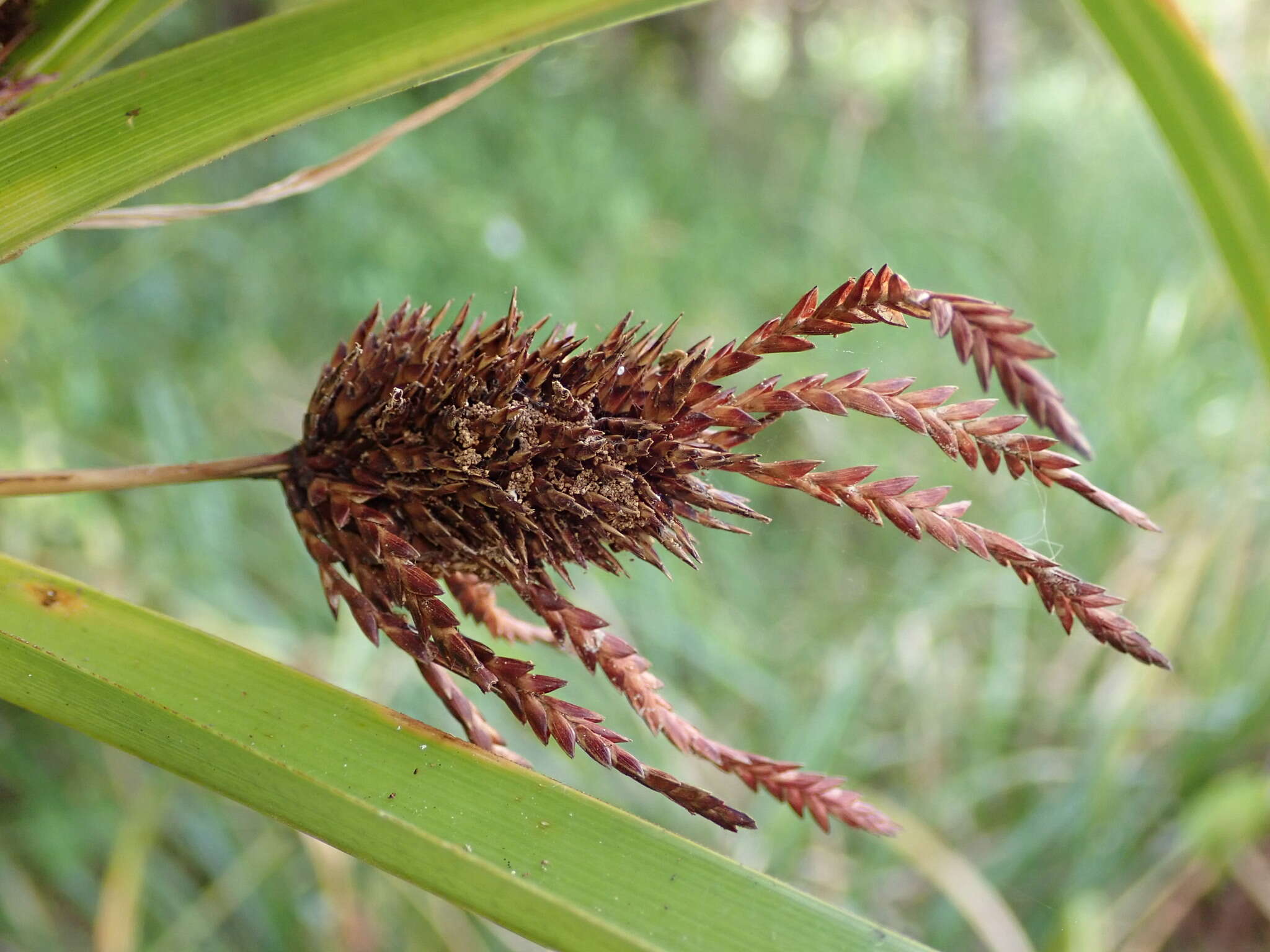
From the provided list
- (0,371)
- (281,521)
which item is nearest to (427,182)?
(281,521)

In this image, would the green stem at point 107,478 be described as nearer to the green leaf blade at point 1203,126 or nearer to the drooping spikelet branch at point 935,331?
the drooping spikelet branch at point 935,331

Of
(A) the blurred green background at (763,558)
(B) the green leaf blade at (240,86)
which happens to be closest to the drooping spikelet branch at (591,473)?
(B) the green leaf blade at (240,86)

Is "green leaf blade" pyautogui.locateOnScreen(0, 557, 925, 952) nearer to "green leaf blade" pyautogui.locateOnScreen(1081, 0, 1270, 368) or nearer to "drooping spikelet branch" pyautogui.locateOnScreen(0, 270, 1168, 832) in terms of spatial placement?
"drooping spikelet branch" pyautogui.locateOnScreen(0, 270, 1168, 832)

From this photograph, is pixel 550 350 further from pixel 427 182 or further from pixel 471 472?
pixel 427 182

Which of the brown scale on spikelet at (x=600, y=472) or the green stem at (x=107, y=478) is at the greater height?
the brown scale on spikelet at (x=600, y=472)

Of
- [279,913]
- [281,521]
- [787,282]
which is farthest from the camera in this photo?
[787,282]

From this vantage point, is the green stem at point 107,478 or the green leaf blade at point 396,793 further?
the green stem at point 107,478

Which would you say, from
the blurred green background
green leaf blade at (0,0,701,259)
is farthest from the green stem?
the blurred green background

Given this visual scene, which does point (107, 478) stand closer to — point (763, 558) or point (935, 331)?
point (935, 331)

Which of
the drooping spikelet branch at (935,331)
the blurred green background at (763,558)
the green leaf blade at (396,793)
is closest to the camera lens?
the green leaf blade at (396,793)
